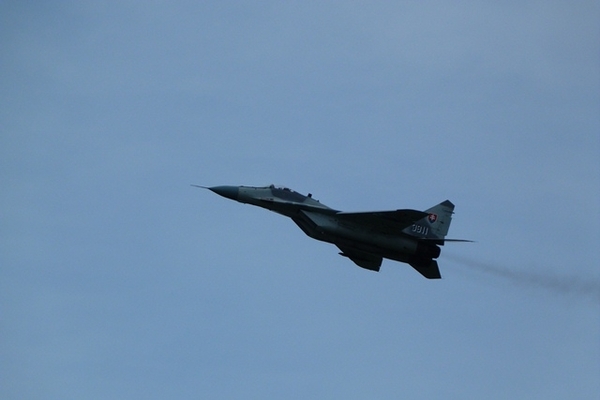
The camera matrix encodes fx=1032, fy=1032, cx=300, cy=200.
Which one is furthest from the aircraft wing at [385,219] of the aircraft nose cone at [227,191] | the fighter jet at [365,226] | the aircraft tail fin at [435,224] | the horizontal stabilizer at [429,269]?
the aircraft nose cone at [227,191]

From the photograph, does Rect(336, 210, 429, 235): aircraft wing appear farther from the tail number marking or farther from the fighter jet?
the tail number marking

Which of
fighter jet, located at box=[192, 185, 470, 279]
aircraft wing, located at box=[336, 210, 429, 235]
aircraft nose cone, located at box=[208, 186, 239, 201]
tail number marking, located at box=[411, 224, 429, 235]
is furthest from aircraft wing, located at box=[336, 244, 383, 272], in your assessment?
aircraft nose cone, located at box=[208, 186, 239, 201]

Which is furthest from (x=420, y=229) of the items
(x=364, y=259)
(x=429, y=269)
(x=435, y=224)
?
(x=364, y=259)

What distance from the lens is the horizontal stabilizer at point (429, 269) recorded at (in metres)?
→ 48.4

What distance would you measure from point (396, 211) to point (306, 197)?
4934 millimetres

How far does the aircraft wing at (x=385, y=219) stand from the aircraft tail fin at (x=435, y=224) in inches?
35.2

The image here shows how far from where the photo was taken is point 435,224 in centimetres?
4906

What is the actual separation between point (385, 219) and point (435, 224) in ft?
11.6

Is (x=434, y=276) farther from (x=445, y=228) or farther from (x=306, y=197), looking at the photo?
(x=306, y=197)

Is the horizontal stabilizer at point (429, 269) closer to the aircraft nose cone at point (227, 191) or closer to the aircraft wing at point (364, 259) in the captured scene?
the aircraft wing at point (364, 259)

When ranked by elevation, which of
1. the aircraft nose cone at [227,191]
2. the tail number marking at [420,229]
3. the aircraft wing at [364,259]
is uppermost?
the tail number marking at [420,229]

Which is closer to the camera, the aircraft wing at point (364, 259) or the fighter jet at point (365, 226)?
the fighter jet at point (365, 226)

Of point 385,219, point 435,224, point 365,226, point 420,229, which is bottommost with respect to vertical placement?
point 365,226

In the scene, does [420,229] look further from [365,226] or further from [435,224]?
[365,226]
